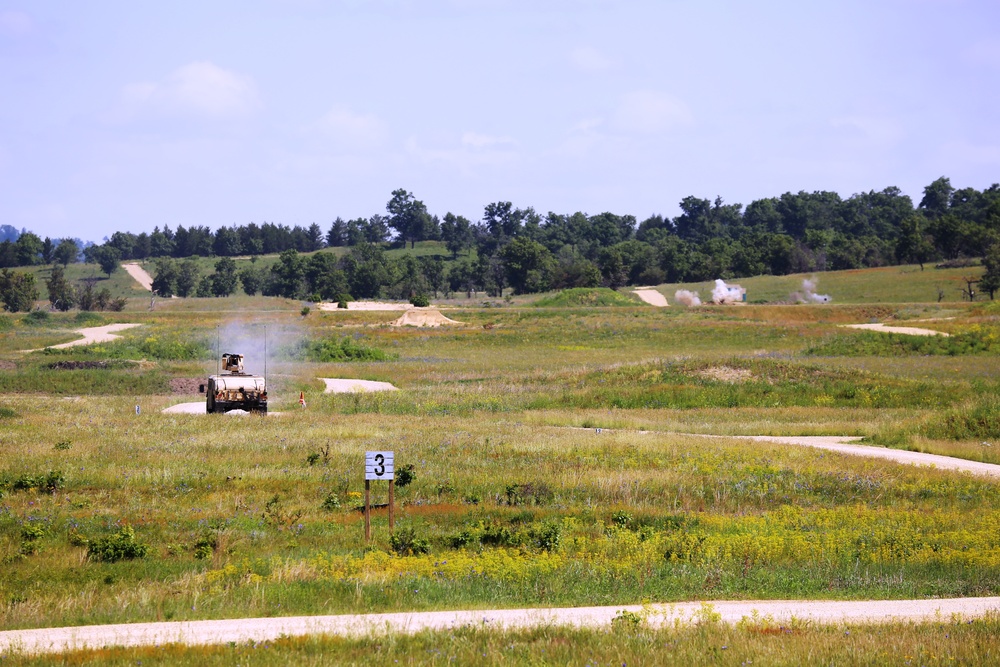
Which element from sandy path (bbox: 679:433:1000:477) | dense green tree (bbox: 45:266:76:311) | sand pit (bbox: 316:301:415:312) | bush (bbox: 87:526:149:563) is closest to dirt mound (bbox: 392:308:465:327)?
sand pit (bbox: 316:301:415:312)

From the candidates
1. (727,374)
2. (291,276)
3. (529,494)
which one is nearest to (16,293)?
(291,276)

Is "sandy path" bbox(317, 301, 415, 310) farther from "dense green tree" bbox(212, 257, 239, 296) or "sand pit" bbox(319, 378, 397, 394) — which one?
"sand pit" bbox(319, 378, 397, 394)

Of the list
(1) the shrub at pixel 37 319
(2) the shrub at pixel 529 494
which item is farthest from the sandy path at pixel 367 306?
(2) the shrub at pixel 529 494

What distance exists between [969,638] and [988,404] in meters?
27.6

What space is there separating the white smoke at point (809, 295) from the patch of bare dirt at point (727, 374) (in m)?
83.2

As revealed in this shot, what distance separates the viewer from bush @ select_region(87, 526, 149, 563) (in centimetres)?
1712

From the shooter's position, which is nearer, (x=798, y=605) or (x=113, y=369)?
(x=798, y=605)

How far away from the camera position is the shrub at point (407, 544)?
17609 mm

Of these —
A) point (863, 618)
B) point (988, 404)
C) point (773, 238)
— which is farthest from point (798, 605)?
point (773, 238)

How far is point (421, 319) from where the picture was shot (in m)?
103

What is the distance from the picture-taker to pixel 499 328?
97.5m

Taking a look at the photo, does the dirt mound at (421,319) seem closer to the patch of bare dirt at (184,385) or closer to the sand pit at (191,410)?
the patch of bare dirt at (184,385)

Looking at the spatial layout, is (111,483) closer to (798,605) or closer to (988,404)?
(798,605)

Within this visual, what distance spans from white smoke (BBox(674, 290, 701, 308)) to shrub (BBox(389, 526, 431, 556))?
386 feet
